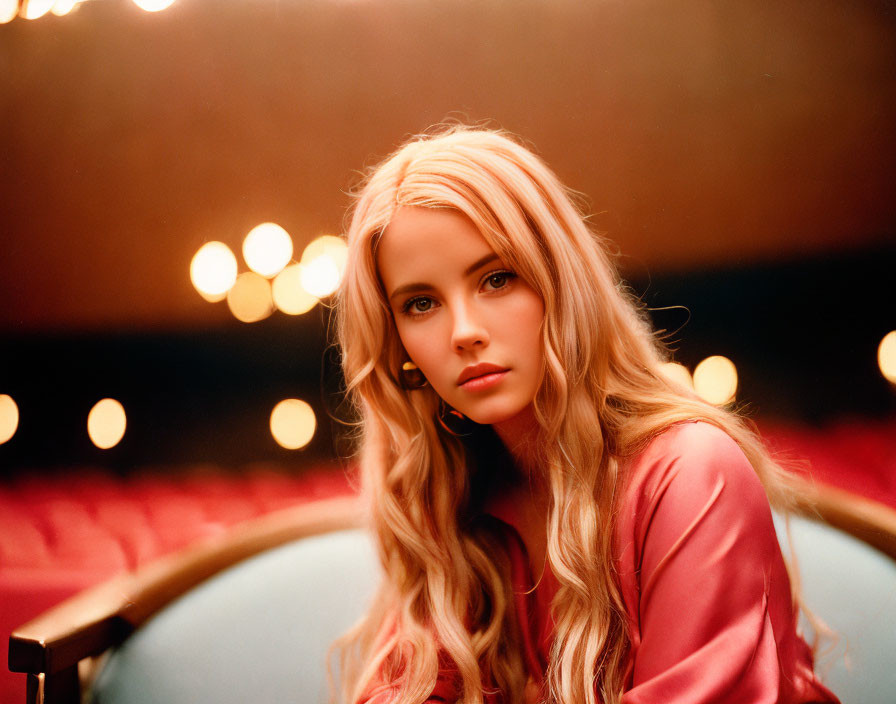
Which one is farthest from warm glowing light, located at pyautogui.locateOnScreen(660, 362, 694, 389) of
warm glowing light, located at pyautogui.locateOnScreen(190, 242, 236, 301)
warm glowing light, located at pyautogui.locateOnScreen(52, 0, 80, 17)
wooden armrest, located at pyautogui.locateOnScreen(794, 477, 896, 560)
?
warm glowing light, located at pyautogui.locateOnScreen(52, 0, 80, 17)

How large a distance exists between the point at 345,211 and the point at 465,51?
11.5 inches

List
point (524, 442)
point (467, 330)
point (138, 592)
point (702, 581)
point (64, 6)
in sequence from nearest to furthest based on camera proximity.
→ point (702, 581)
point (467, 330)
point (524, 442)
point (138, 592)
point (64, 6)

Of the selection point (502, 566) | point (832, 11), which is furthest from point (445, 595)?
point (832, 11)

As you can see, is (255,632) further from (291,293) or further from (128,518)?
(291,293)

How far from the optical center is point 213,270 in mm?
1152

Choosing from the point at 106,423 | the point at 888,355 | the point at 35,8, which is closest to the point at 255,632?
the point at 106,423

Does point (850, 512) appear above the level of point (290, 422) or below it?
below

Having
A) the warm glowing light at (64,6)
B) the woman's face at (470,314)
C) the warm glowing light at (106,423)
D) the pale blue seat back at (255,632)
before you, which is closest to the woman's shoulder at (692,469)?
the woman's face at (470,314)

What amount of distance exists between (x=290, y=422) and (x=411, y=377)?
289 mm

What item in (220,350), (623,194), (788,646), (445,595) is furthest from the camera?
(220,350)

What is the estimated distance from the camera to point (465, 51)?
1.07 meters

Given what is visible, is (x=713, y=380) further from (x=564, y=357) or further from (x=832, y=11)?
(x=832, y=11)

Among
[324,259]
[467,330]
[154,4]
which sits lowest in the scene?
[467,330]

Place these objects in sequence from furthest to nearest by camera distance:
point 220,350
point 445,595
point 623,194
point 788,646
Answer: point 220,350 < point 623,194 < point 445,595 < point 788,646
